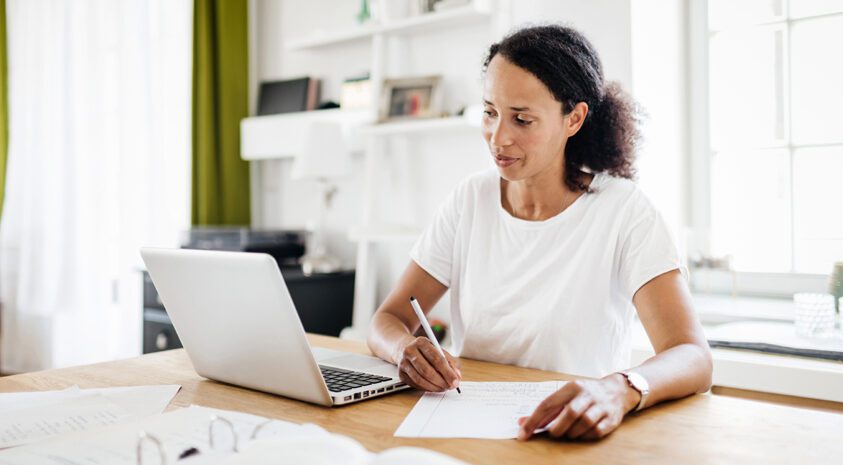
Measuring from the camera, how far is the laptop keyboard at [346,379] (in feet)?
3.67

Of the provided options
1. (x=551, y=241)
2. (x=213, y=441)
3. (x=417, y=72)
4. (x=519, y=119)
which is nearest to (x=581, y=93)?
(x=519, y=119)

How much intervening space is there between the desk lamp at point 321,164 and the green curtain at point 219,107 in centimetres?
63

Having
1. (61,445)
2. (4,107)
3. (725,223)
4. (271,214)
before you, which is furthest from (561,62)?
(4,107)

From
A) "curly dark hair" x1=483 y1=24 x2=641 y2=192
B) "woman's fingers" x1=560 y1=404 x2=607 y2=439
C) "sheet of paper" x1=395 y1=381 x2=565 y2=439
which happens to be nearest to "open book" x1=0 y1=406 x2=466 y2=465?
"sheet of paper" x1=395 y1=381 x2=565 y2=439

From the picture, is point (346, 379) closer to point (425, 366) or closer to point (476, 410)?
point (425, 366)

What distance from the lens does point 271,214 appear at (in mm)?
3607

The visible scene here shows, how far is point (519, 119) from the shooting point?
4.82ft

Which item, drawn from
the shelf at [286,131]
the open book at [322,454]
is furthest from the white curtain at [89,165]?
the open book at [322,454]

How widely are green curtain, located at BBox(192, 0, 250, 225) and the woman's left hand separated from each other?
2746 millimetres

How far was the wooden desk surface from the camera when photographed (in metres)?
0.85

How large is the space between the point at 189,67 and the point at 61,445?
282cm

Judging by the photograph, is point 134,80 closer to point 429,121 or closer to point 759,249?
point 429,121

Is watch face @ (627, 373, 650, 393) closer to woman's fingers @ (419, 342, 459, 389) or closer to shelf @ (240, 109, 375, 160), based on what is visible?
woman's fingers @ (419, 342, 459, 389)

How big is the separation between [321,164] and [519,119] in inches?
59.8
